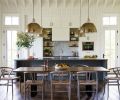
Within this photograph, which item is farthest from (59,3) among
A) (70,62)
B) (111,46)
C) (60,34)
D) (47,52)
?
(70,62)

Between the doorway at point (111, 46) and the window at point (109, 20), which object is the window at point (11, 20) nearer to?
the window at point (109, 20)

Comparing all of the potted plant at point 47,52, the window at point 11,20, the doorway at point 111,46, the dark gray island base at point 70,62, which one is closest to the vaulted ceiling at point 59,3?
the window at point 11,20

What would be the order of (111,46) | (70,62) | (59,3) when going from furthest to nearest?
(111,46), (59,3), (70,62)

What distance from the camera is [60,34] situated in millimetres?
12219

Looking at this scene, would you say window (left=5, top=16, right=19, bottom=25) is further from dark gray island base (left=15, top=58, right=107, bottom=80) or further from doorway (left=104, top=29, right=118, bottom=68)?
doorway (left=104, top=29, right=118, bottom=68)

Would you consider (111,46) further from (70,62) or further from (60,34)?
(70,62)

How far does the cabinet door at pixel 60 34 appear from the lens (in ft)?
40.1

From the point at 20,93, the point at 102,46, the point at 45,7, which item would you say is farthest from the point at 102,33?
the point at 20,93

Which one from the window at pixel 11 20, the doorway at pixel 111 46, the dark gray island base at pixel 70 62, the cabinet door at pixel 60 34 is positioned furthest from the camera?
the window at pixel 11 20

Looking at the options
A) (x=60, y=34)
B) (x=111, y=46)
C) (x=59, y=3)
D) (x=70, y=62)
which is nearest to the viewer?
(x=70, y=62)

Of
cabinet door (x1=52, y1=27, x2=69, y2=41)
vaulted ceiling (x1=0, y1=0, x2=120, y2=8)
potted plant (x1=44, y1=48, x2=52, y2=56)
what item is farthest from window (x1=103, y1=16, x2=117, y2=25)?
potted plant (x1=44, y1=48, x2=52, y2=56)

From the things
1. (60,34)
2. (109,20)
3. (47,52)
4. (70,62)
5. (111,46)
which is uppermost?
(109,20)

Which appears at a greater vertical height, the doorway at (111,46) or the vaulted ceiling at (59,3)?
the vaulted ceiling at (59,3)

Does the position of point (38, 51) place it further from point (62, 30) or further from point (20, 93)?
point (20, 93)
